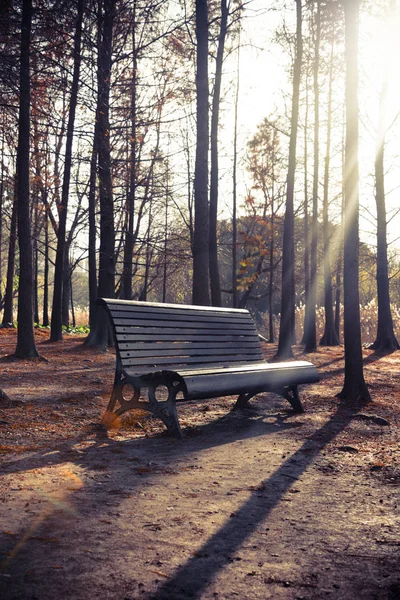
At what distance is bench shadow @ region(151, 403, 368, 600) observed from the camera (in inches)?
90.8

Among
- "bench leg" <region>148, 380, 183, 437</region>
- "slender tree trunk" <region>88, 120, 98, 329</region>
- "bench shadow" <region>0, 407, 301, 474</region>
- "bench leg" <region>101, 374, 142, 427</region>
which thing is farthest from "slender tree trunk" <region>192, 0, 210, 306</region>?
"bench leg" <region>148, 380, 183, 437</region>

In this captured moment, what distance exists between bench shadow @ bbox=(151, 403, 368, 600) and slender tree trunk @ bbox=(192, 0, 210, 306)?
6504 millimetres

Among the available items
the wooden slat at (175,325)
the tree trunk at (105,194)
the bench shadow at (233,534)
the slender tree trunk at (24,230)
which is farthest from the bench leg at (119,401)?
the tree trunk at (105,194)

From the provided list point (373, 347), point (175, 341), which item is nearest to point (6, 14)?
point (175, 341)

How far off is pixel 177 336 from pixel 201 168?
19.1 feet

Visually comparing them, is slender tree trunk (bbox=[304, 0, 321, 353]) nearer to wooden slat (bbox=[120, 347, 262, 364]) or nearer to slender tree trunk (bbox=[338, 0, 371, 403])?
slender tree trunk (bbox=[338, 0, 371, 403])

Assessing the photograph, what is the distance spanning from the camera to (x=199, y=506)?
10.8 feet

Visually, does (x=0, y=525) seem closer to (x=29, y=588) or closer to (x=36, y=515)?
(x=36, y=515)

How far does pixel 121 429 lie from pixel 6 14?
6.50 metres

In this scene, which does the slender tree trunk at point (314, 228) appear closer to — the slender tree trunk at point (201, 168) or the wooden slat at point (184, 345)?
the slender tree trunk at point (201, 168)

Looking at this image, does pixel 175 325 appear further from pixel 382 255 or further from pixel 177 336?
pixel 382 255

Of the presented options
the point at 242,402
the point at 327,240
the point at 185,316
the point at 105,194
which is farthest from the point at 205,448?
the point at 327,240

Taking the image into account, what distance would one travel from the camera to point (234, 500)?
3.45 metres

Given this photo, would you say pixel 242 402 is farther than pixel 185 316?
Yes
